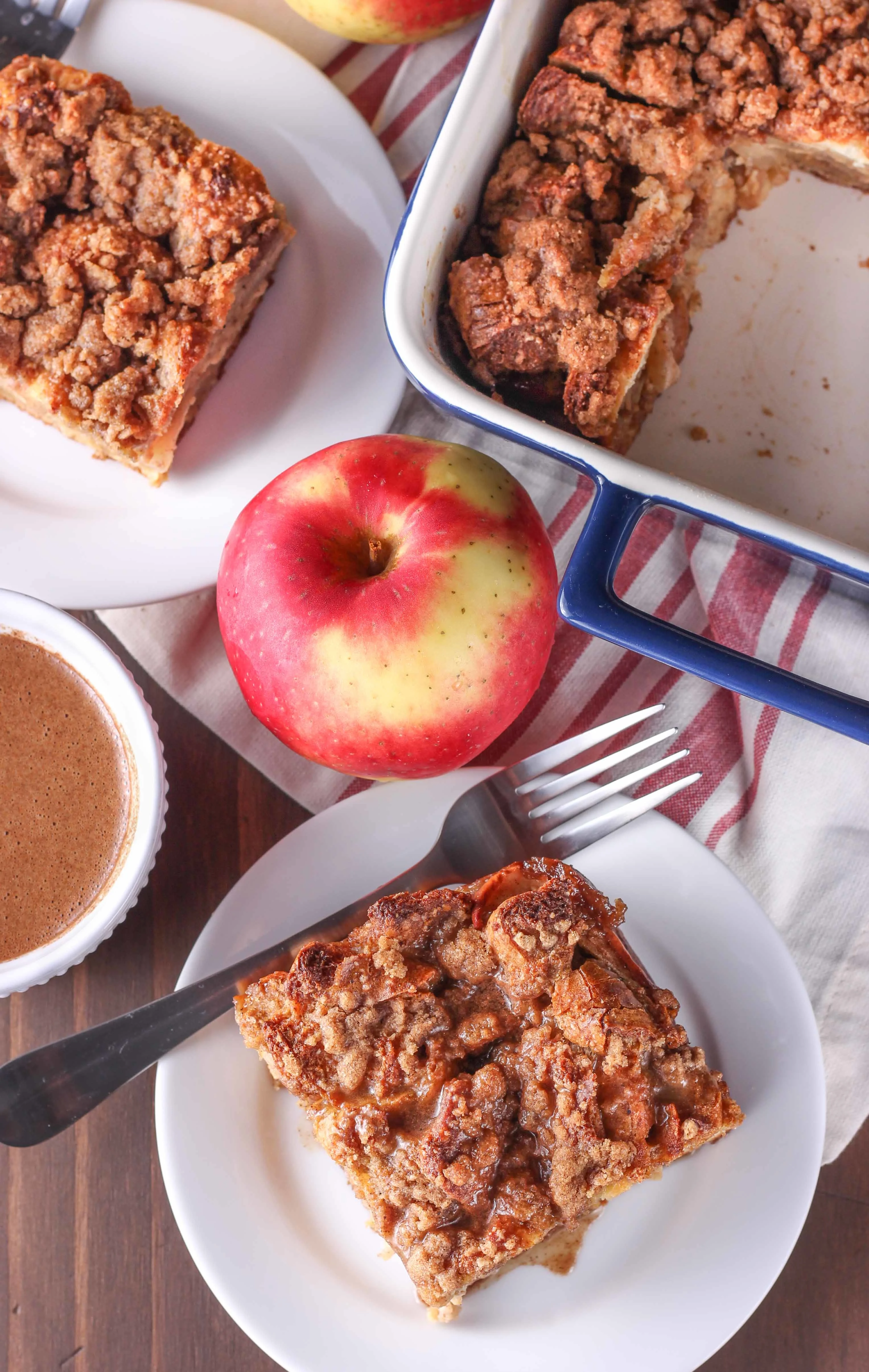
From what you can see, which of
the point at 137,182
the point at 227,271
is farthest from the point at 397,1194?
the point at 137,182

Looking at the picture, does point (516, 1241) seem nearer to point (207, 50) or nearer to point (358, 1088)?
point (358, 1088)

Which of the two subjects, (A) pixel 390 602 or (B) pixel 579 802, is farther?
(B) pixel 579 802

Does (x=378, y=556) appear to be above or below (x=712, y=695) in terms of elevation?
above

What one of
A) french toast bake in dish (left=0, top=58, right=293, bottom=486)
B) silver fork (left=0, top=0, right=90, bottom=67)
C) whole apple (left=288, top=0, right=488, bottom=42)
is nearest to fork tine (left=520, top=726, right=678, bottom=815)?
french toast bake in dish (left=0, top=58, right=293, bottom=486)

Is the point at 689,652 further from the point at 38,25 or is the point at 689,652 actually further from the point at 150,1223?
the point at 38,25

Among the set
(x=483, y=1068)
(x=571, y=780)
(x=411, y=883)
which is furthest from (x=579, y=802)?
(x=483, y=1068)

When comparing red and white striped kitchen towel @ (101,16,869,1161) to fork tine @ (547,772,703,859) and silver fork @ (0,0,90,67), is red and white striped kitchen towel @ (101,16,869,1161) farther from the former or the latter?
silver fork @ (0,0,90,67)
